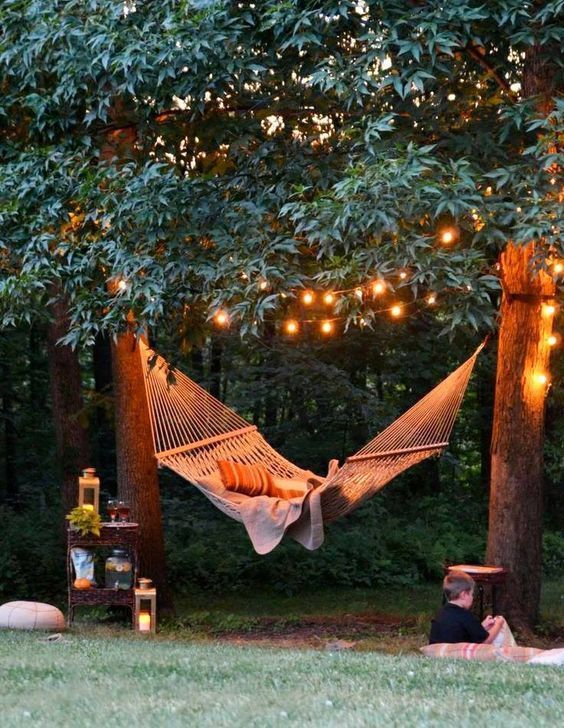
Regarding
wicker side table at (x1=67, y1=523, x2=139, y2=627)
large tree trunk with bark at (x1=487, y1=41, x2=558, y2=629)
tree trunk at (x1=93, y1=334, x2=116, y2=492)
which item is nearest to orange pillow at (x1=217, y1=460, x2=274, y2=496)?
wicker side table at (x1=67, y1=523, x2=139, y2=627)

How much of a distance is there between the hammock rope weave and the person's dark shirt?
3.83 ft

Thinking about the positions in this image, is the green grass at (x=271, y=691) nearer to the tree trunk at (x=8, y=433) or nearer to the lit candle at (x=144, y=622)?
the lit candle at (x=144, y=622)

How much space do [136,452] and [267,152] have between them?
2.09 m

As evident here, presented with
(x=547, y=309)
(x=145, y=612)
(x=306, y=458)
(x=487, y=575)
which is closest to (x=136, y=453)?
(x=145, y=612)

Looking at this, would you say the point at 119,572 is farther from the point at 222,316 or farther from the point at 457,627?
the point at 457,627

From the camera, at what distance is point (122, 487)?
21.6 ft

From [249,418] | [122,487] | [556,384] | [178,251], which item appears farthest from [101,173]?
[249,418]

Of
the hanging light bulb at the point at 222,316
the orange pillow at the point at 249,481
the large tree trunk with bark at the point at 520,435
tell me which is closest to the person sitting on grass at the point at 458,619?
the large tree trunk with bark at the point at 520,435

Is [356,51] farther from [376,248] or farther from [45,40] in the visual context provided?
[45,40]

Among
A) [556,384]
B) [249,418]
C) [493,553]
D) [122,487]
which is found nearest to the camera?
[493,553]

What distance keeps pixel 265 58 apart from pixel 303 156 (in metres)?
0.55

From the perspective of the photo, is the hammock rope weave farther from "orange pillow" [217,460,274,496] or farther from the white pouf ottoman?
the white pouf ottoman

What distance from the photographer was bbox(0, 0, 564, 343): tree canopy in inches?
177

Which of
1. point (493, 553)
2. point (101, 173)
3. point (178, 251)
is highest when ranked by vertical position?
point (101, 173)
